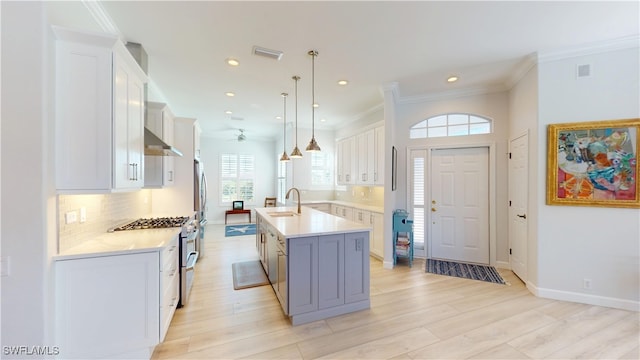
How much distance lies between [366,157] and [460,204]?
1.87m

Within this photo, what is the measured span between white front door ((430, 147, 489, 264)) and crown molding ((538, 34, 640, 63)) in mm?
1507

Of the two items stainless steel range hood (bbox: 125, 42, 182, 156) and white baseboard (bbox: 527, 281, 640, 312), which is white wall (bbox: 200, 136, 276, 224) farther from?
white baseboard (bbox: 527, 281, 640, 312)

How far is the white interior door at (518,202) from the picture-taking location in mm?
3344

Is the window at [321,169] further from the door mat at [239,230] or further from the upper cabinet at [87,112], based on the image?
the upper cabinet at [87,112]

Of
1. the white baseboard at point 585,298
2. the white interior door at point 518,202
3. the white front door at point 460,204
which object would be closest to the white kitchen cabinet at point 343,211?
the white front door at point 460,204

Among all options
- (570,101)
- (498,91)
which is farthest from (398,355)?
(498,91)

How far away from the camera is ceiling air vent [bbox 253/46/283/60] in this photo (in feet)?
9.34

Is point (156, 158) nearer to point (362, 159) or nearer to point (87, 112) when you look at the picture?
point (87, 112)

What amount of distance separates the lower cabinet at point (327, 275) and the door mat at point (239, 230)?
4.54 m

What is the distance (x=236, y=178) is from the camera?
863cm

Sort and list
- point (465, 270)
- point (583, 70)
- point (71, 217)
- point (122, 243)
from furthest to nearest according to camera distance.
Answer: point (465, 270) → point (583, 70) → point (122, 243) → point (71, 217)

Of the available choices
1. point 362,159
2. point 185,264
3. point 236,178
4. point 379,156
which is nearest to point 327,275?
point 185,264

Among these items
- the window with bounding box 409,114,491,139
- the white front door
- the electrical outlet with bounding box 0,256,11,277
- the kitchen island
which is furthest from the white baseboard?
the electrical outlet with bounding box 0,256,11,277

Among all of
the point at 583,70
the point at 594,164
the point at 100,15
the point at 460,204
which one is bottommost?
the point at 460,204
